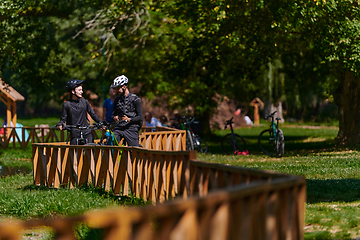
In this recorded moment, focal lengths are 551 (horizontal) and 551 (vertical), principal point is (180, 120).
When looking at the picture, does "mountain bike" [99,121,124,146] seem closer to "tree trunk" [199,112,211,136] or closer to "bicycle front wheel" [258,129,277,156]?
"bicycle front wheel" [258,129,277,156]

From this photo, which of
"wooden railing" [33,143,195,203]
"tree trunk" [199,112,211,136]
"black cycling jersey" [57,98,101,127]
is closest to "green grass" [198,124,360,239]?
"wooden railing" [33,143,195,203]

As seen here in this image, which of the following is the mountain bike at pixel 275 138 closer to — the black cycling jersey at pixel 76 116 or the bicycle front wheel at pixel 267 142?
the bicycle front wheel at pixel 267 142

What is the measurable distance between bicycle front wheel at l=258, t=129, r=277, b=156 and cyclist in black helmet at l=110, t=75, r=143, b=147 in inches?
311

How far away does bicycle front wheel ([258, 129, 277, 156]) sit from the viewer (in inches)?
664

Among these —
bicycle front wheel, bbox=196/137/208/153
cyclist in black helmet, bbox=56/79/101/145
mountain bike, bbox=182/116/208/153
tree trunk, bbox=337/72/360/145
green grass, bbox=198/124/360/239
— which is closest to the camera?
green grass, bbox=198/124/360/239

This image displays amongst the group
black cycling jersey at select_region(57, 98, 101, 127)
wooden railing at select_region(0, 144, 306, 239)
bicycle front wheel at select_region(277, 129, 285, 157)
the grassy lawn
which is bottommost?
the grassy lawn

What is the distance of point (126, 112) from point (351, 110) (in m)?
11.8

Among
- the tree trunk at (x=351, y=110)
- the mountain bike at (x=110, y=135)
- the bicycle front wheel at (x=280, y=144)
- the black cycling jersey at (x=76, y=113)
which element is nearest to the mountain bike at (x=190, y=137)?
the bicycle front wheel at (x=280, y=144)

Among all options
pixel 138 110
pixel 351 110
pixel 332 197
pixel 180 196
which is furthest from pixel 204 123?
pixel 180 196

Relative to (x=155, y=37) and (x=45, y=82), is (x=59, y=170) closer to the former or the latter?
(x=45, y=82)

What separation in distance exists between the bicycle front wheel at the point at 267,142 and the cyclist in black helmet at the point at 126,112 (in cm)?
789

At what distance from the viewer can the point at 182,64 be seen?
858 inches

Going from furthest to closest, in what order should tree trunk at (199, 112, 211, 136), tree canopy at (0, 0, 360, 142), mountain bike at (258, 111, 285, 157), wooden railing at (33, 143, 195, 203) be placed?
tree trunk at (199, 112, 211, 136), mountain bike at (258, 111, 285, 157), tree canopy at (0, 0, 360, 142), wooden railing at (33, 143, 195, 203)

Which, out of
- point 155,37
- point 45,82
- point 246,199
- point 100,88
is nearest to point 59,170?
point 246,199
